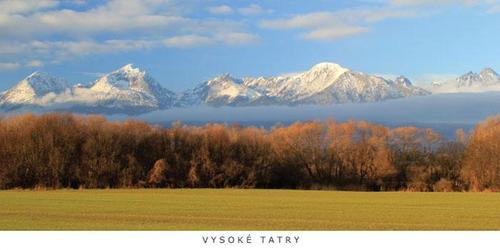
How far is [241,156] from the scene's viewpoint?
108 m

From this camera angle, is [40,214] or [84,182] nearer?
[40,214]

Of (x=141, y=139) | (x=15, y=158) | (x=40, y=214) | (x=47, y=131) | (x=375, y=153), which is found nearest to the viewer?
(x=40, y=214)

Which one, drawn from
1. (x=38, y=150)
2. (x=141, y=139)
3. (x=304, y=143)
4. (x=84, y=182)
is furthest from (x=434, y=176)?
(x=38, y=150)

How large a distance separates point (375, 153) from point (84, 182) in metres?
51.8

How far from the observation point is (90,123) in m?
103

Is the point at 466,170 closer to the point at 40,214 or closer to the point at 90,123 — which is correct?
the point at 90,123

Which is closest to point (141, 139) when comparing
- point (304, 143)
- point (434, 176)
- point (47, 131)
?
point (47, 131)

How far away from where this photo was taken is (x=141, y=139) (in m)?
105

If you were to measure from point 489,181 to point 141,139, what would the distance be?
187ft

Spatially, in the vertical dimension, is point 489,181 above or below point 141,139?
below

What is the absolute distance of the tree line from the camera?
309ft

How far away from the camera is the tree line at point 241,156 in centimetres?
9406

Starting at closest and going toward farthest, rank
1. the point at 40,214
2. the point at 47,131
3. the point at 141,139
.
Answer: the point at 40,214
the point at 47,131
the point at 141,139

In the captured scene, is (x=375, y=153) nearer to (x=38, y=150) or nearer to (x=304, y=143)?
(x=304, y=143)
